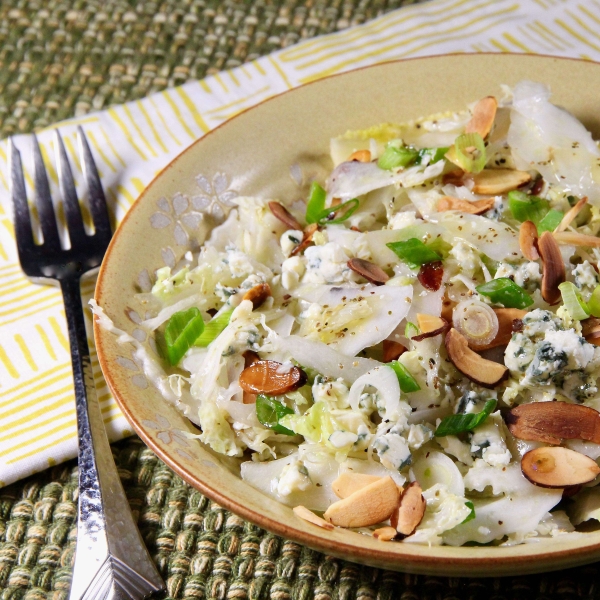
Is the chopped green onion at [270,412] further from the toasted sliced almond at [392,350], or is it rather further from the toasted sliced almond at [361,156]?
the toasted sliced almond at [361,156]

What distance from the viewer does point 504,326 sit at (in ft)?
7.72

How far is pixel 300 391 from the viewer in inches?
93.4

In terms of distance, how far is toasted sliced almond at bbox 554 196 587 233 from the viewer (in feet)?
8.40

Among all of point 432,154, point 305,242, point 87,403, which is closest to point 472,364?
point 305,242

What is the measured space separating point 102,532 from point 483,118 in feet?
6.82

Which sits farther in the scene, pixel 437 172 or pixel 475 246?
pixel 437 172

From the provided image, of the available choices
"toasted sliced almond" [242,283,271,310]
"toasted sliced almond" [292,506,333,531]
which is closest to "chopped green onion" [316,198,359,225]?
"toasted sliced almond" [242,283,271,310]

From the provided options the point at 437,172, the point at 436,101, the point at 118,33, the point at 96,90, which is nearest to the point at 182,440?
the point at 437,172

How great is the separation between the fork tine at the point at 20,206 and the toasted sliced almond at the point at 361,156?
1449 millimetres

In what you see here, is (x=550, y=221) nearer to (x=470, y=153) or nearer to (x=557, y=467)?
(x=470, y=153)

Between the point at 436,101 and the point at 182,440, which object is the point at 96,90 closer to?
the point at 436,101

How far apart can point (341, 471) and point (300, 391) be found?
303mm

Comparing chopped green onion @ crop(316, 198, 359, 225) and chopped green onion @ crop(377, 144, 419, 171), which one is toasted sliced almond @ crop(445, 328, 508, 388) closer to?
chopped green onion @ crop(316, 198, 359, 225)

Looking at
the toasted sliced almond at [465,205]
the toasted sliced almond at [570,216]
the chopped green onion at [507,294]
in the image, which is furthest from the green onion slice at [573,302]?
the toasted sliced almond at [465,205]
